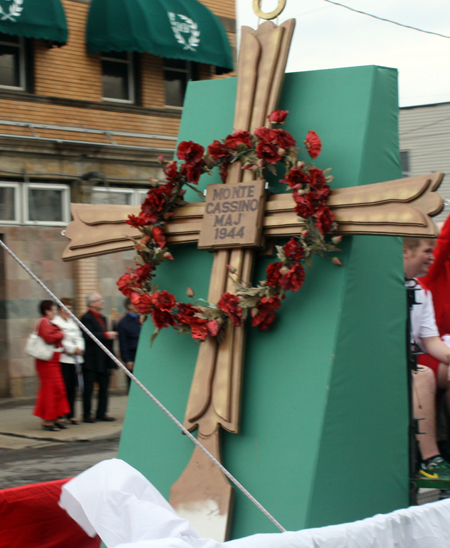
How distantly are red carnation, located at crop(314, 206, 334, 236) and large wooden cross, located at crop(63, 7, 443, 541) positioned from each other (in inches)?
2.2

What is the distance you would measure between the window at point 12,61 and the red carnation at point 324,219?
36.1 ft

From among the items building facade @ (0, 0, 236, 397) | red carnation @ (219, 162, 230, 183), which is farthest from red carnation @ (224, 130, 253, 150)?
building facade @ (0, 0, 236, 397)

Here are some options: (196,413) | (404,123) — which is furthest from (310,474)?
(404,123)

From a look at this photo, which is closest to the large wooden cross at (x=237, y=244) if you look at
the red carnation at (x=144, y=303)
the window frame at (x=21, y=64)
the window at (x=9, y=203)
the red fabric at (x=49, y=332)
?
the red carnation at (x=144, y=303)

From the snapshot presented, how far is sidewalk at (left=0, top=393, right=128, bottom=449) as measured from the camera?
8805 mm

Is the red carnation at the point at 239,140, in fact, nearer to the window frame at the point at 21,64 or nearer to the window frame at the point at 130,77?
the window frame at the point at 21,64

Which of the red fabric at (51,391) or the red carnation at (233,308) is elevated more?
the red carnation at (233,308)

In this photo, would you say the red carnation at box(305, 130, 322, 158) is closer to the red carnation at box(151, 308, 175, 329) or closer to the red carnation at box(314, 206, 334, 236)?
the red carnation at box(314, 206, 334, 236)

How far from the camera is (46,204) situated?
13.1m

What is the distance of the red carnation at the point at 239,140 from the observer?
125 inches

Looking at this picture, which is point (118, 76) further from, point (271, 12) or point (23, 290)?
point (271, 12)

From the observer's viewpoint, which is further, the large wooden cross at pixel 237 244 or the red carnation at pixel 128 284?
the red carnation at pixel 128 284

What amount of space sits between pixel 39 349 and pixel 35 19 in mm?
5641

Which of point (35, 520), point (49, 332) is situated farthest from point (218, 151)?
point (49, 332)
